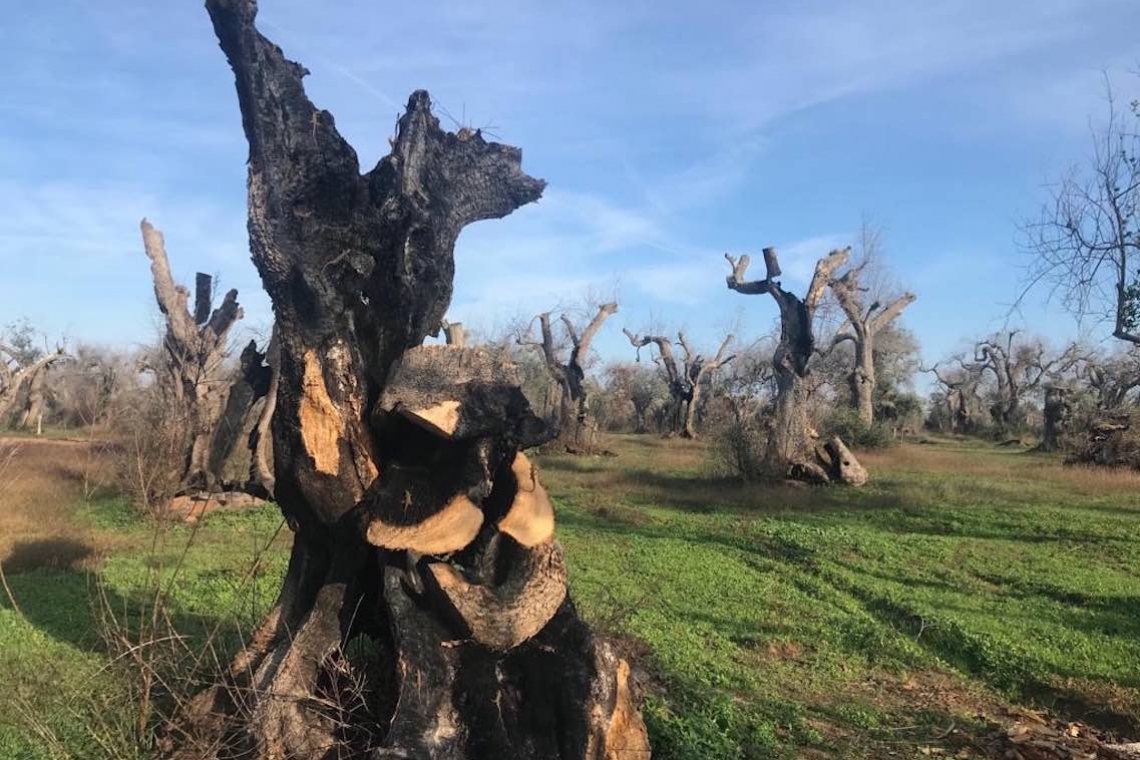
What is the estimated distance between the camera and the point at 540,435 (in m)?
4.23

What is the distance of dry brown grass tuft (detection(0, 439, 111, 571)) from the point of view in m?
9.56

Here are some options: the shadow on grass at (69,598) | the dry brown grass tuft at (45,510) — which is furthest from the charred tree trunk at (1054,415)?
the shadow on grass at (69,598)

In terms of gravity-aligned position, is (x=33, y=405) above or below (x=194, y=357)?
below

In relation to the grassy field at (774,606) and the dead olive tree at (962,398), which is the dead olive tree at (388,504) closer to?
the grassy field at (774,606)

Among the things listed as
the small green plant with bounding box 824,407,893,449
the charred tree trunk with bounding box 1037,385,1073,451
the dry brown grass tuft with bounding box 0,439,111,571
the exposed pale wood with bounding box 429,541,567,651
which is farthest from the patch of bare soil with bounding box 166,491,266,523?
the charred tree trunk with bounding box 1037,385,1073,451

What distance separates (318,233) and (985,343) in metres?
62.2

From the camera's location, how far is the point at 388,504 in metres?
4.20

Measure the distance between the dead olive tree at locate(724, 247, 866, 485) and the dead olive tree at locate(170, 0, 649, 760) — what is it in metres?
15.0

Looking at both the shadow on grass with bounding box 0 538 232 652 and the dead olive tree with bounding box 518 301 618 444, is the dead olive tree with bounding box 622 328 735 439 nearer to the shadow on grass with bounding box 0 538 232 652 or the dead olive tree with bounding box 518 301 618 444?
the dead olive tree with bounding box 518 301 618 444

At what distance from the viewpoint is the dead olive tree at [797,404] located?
18688 mm

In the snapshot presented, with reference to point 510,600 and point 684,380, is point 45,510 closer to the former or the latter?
point 510,600

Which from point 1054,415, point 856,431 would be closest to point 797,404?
point 856,431

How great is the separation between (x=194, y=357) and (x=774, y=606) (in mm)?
13208

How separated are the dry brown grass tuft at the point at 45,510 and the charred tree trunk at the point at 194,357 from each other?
1.62m
